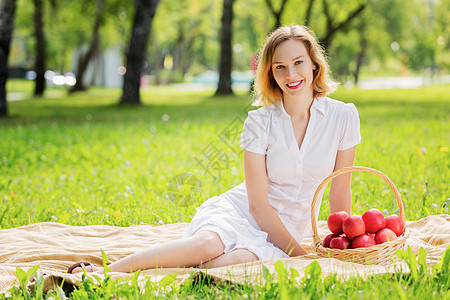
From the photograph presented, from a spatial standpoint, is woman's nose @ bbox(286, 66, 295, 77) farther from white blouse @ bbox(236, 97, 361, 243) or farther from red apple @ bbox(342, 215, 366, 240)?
red apple @ bbox(342, 215, 366, 240)

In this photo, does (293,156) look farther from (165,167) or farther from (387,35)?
(387,35)

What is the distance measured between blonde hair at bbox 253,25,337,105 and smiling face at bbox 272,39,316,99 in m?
0.04

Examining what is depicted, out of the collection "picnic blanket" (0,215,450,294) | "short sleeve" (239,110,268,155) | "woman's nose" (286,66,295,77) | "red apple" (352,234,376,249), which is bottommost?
"picnic blanket" (0,215,450,294)

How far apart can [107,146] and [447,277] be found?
6601 millimetres

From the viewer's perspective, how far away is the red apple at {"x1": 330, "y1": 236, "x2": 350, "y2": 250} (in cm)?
340

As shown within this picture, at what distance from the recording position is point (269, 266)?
3.19m

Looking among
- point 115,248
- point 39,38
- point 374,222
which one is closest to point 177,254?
point 115,248

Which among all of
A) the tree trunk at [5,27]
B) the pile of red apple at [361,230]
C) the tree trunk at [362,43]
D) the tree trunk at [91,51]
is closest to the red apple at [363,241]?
the pile of red apple at [361,230]

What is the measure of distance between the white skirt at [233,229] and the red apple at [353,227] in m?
0.41

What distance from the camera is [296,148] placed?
3.57 m

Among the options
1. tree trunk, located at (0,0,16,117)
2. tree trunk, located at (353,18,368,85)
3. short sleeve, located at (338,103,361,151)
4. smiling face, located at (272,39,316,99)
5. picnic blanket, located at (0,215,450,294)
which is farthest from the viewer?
tree trunk, located at (353,18,368,85)

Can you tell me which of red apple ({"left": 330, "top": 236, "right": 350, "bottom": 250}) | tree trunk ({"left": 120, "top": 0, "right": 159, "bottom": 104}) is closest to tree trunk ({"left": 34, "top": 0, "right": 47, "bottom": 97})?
tree trunk ({"left": 120, "top": 0, "right": 159, "bottom": 104})

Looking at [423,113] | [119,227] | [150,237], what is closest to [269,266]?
[150,237]

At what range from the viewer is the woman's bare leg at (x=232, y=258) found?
3.34 metres
